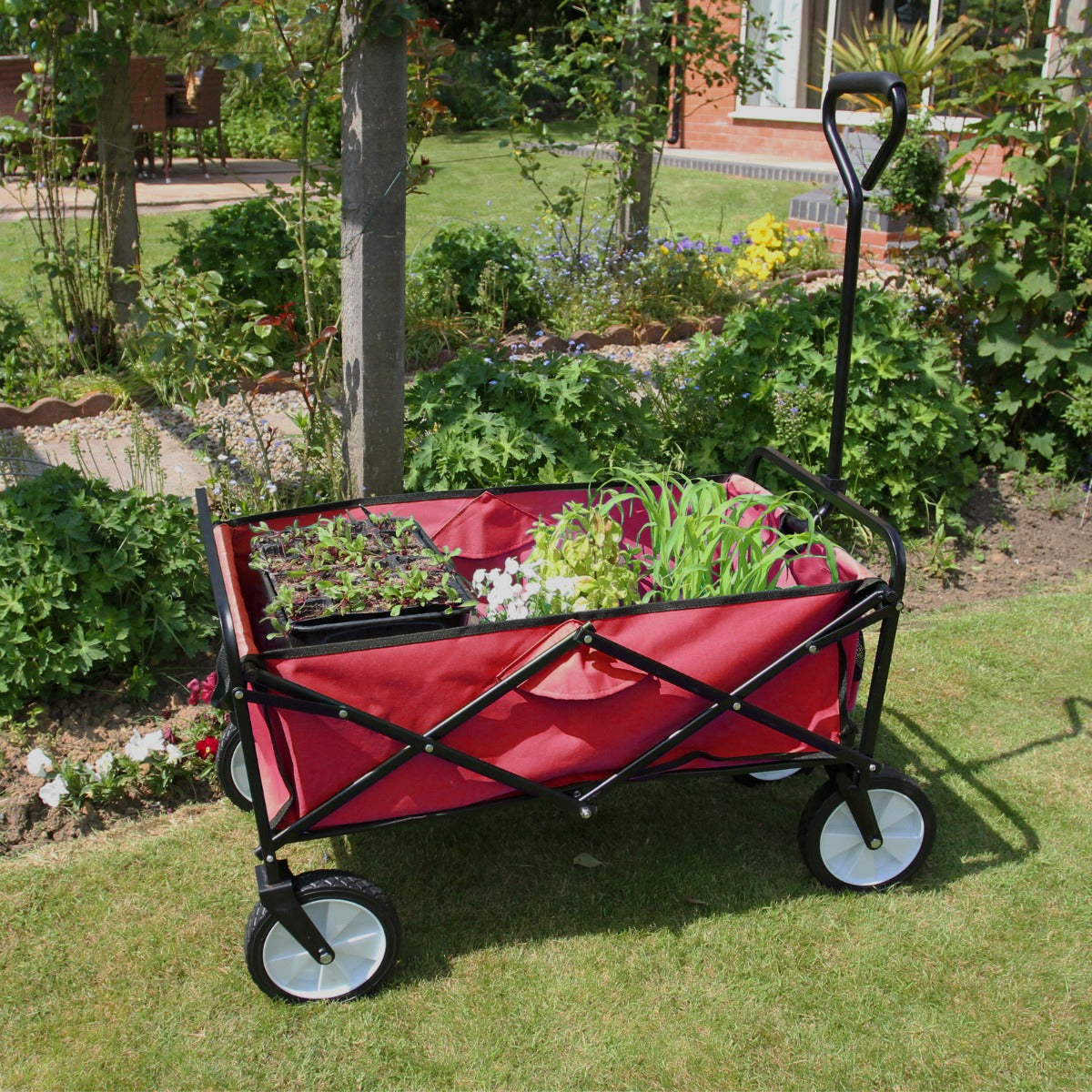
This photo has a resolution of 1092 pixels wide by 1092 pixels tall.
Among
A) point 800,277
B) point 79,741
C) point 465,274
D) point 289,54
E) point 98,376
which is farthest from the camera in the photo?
point 800,277

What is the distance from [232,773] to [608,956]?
1.08 metres

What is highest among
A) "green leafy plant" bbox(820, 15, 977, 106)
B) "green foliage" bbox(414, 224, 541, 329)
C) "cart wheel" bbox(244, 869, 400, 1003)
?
"green leafy plant" bbox(820, 15, 977, 106)

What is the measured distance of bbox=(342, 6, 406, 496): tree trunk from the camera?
10.9 ft

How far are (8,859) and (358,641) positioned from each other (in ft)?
4.09

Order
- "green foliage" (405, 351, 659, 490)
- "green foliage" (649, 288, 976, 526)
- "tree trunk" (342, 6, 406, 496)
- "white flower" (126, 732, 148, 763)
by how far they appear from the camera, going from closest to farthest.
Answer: "white flower" (126, 732, 148, 763) < "tree trunk" (342, 6, 406, 496) < "green foliage" (405, 351, 659, 490) < "green foliage" (649, 288, 976, 526)

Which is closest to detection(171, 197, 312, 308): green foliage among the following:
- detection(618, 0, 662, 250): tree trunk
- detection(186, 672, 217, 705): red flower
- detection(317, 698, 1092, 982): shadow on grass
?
detection(618, 0, 662, 250): tree trunk

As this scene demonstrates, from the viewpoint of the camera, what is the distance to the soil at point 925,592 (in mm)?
2934

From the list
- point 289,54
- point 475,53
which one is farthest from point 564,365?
point 475,53

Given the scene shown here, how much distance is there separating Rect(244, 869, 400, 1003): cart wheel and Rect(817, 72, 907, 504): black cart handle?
148 cm

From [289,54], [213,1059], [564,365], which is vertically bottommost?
[213,1059]

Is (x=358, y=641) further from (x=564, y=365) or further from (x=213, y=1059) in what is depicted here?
(x=564, y=365)

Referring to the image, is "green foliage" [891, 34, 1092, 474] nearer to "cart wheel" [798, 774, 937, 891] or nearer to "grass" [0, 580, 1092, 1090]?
"grass" [0, 580, 1092, 1090]

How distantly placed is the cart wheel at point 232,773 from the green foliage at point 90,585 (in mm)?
448

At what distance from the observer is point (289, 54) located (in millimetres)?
3447
